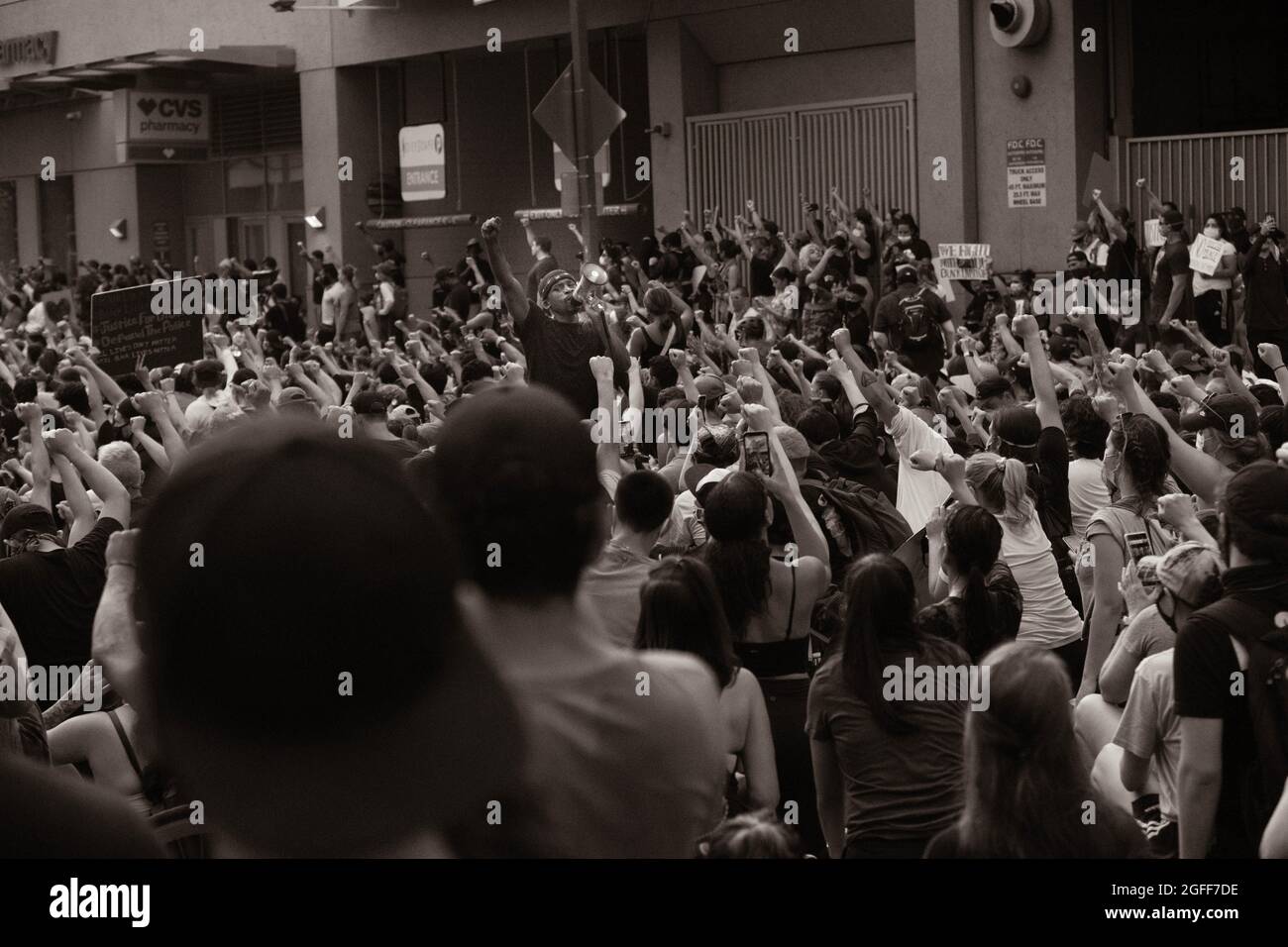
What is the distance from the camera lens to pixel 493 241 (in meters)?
9.72

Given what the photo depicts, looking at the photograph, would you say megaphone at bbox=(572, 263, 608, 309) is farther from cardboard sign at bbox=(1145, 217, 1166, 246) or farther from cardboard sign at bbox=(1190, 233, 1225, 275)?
cardboard sign at bbox=(1145, 217, 1166, 246)

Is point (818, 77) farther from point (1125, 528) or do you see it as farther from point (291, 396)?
point (1125, 528)

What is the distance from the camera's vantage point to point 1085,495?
722 cm

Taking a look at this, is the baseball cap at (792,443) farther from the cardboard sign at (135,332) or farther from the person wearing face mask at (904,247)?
the person wearing face mask at (904,247)

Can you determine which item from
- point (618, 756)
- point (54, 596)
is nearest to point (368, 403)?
point (54, 596)

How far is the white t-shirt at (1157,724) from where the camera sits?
14.5 ft

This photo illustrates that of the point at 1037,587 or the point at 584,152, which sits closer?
the point at 1037,587

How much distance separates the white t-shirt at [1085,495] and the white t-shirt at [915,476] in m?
0.56

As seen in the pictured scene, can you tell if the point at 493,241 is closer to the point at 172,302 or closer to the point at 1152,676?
the point at 172,302

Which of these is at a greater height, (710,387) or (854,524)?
(710,387)

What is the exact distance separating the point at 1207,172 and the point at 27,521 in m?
14.5

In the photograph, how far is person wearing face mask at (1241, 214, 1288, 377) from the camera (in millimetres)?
15883
